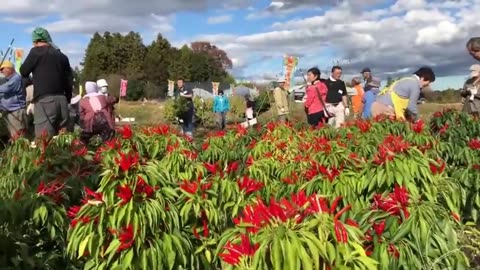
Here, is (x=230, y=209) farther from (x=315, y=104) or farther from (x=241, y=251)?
(x=315, y=104)

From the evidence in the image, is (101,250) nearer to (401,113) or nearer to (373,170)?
(373,170)

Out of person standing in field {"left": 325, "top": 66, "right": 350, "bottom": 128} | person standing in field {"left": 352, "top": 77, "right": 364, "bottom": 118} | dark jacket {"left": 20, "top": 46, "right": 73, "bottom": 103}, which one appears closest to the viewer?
dark jacket {"left": 20, "top": 46, "right": 73, "bottom": 103}

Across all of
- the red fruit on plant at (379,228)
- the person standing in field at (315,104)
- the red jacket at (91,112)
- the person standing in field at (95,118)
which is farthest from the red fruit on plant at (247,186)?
the person standing in field at (315,104)

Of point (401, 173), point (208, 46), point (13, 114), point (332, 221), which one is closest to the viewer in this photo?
point (332, 221)

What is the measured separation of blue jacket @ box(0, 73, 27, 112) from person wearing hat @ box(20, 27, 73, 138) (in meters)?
1.71

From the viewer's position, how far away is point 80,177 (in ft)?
14.0

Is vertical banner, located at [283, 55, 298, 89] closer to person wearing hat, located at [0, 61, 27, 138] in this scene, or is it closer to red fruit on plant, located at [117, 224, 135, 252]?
person wearing hat, located at [0, 61, 27, 138]

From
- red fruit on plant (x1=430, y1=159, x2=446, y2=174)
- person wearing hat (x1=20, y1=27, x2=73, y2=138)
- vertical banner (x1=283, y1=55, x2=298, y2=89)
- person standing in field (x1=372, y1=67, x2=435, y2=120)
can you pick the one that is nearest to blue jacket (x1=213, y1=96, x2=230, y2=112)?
vertical banner (x1=283, y1=55, x2=298, y2=89)

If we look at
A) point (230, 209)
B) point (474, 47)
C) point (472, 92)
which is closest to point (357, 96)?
point (472, 92)

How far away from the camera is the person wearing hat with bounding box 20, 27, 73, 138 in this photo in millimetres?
6531

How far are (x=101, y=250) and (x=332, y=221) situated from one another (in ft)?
4.11

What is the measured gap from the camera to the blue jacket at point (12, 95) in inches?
324

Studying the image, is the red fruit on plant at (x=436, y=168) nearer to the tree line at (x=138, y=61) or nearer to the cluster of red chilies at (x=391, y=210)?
the cluster of red chilies at (x=391, y=210)

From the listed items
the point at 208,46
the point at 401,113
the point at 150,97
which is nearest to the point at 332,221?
the point at 401,113
